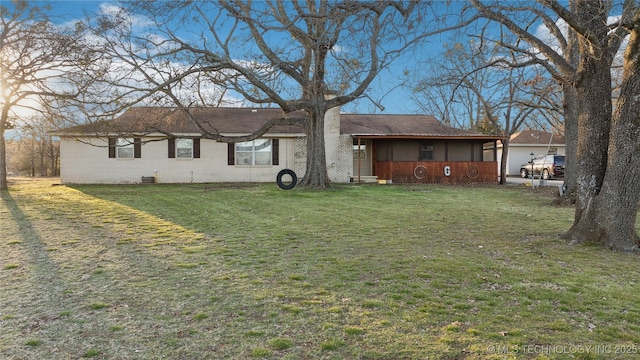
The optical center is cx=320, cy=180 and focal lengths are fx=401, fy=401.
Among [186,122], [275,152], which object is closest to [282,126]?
[275,152]

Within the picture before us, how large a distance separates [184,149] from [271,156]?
4.50 m

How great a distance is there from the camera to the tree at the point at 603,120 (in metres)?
5.69

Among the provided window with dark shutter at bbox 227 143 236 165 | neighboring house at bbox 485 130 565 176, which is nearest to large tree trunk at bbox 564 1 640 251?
window with dark shutter at bbox 227 143 236 165

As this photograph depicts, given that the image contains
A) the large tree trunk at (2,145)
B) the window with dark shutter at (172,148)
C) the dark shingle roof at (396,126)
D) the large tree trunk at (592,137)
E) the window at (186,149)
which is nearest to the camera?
the large tree trunk at (592,137)

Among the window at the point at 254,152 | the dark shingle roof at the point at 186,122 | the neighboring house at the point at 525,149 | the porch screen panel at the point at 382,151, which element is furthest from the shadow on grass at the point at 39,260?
the neighboring house at the point at 525,149

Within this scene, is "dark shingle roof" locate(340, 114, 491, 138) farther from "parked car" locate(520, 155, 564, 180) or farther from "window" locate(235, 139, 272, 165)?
"parked car" locate(520, 155, 564, 180)

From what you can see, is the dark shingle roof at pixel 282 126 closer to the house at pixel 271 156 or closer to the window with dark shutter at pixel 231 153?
the house at pixel 271 156

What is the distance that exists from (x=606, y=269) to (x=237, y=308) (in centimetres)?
438

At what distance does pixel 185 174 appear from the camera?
20781 mm

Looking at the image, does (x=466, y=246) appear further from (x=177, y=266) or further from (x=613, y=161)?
(x=177, y=266)

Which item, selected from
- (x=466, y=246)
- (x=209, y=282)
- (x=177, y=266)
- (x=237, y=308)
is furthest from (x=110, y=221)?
(x=466, y=246)

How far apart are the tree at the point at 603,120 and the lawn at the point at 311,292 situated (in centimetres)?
52

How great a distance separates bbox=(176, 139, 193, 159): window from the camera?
818 inches

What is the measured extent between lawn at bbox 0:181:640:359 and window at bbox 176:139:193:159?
13.1 meters
